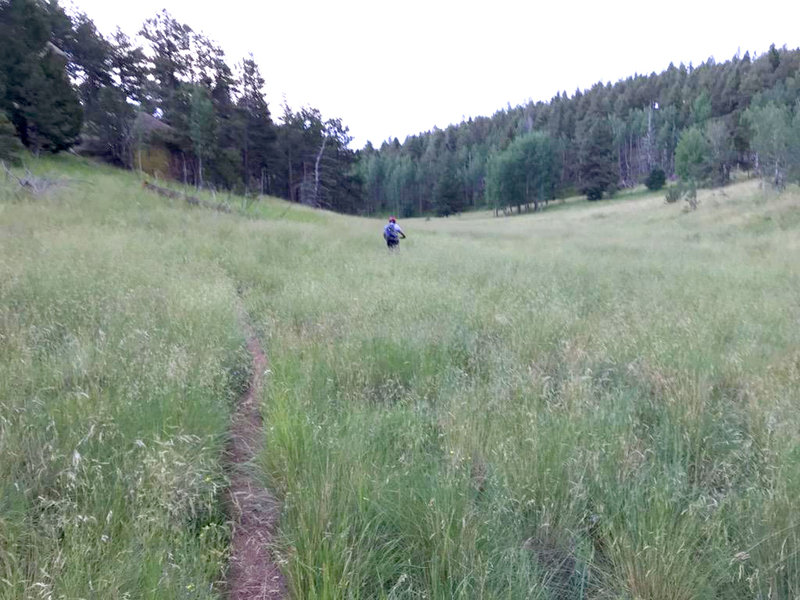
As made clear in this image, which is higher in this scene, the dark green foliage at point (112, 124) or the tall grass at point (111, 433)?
the dark green foliage at point (112, 124)

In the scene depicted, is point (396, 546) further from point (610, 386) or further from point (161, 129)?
point (161, 129)

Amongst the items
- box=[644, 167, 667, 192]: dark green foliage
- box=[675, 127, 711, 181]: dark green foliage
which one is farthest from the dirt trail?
box=[644, 167, 667, 192]: dark green foliage

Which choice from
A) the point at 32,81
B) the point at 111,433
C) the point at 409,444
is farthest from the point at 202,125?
the point at 409,444

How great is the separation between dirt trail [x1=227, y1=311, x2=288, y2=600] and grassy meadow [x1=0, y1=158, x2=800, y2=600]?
9 centimetres

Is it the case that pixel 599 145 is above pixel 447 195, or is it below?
above

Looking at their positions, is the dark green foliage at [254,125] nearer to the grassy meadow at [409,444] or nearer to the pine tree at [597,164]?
the grassy meadow at [409,444]

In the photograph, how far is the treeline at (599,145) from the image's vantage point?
196ft

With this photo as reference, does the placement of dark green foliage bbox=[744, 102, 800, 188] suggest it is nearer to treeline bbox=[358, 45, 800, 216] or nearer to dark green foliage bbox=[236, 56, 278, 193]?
treeline bbox=[358, 45, 800, 216]

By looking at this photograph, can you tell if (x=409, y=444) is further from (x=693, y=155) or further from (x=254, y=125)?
(x=693, y=155)

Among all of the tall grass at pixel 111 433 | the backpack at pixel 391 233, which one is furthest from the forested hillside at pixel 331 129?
the tall grass at pixel 111 433

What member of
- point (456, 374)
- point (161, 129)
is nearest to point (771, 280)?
point (456, 374)

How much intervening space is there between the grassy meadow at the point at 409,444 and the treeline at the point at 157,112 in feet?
61.5

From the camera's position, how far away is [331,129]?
153 ft

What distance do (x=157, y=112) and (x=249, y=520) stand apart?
39.8m
